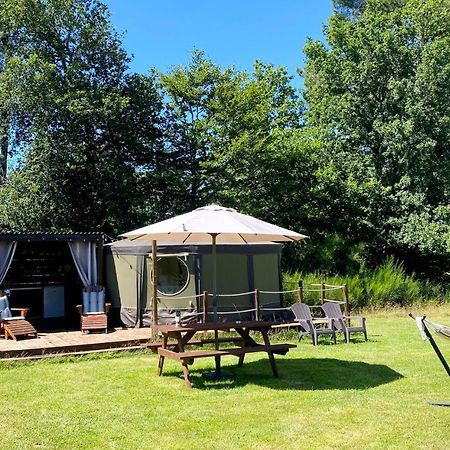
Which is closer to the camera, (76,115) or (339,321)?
(339,321)

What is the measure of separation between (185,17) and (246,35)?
2433 millimetres

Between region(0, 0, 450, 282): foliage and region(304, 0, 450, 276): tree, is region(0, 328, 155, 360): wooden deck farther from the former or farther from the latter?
region(304, 0, 450, 276): tree

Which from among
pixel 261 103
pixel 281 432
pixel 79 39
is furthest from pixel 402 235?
pixel 281 432

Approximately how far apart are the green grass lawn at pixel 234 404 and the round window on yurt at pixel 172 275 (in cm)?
298

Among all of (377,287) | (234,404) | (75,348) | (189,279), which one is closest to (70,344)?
(75,348)

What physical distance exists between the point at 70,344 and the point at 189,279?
9.99 ft

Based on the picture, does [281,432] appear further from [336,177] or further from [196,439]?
[336,177]

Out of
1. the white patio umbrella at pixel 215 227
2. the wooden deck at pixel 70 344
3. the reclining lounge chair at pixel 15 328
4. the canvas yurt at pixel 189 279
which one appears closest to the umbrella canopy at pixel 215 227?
the white patio umbrella at pixel 215 227

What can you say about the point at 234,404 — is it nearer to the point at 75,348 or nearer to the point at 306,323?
the point at 75,348

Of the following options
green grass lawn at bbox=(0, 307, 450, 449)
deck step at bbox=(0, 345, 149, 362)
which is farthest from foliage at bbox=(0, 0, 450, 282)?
green grass lawn at bbox=(0, 307, 450, 449)

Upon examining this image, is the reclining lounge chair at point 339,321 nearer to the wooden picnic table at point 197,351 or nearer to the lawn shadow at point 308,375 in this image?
the lawn shadow at point 308,375

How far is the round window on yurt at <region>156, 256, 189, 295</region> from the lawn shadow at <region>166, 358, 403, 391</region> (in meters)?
3.69

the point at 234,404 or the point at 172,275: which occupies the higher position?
the point at 172,275

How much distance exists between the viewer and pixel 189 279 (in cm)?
1058
